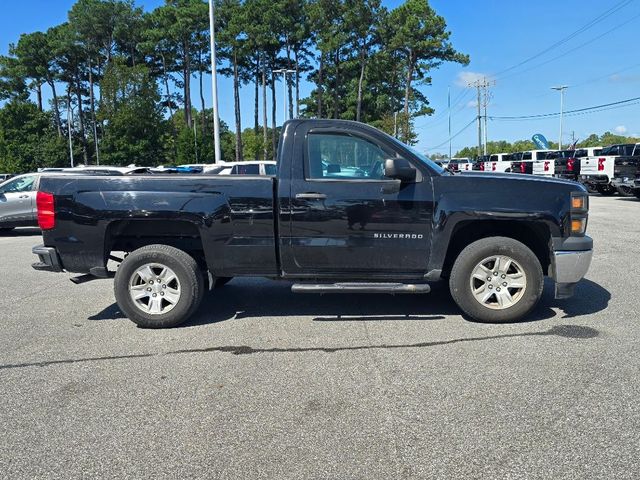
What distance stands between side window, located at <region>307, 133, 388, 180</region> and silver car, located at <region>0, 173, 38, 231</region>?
11077 millimetres

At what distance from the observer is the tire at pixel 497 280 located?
522 centimetres

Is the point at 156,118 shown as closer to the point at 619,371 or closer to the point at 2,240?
the point at 2,240

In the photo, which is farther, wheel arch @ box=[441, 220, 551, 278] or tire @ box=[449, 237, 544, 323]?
wheel arch @ box=[441, 220, 551, 278]

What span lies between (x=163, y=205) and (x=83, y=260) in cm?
109

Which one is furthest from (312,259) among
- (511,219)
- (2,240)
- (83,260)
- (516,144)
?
(516,144)

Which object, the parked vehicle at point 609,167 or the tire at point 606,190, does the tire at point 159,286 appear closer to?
the parked vehicle at point 609,167

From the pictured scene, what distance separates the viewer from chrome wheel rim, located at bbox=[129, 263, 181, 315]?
5.43 m

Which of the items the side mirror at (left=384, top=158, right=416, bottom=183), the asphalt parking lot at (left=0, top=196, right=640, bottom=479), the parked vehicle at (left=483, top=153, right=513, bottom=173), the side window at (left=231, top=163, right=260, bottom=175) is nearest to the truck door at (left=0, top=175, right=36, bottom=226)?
the side window at (left=231, top=163, right=260, bottom=175)

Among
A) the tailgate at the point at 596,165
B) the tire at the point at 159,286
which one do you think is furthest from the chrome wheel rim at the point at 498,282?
the tailgate at the point at 596,165

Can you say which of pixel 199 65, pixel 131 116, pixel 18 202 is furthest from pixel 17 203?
pixel 199 65

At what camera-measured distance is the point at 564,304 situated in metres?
6.06

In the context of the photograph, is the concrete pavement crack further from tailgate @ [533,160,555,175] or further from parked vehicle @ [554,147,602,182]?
tailgate @ [533,160,555,175]

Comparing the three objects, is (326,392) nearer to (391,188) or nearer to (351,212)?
(351,212)

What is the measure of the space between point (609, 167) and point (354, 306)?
19.4 metres
